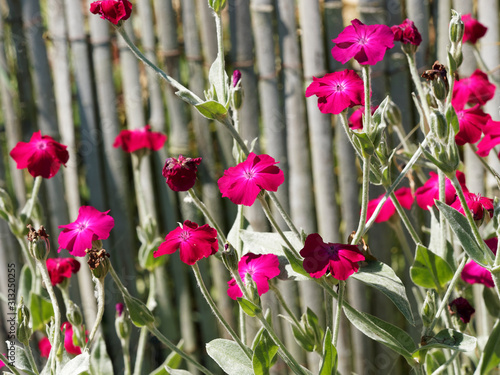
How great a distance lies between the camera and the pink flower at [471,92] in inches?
50.1

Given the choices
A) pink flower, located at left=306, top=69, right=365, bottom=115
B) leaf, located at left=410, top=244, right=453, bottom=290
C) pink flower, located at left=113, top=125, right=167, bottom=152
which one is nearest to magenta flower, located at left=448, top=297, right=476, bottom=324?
leaf, located at left=410, top=244, right=453, bottom=290

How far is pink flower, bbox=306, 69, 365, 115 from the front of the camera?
936mm

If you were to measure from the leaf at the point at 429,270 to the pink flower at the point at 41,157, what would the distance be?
2.05 feet

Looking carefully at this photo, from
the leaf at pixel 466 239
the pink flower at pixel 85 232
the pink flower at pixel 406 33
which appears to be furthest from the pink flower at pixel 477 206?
the pink flower at pixel 85 232

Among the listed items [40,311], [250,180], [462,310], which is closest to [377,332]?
[462,310]

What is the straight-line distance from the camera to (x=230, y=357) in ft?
3.30

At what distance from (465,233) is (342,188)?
0.86 meters

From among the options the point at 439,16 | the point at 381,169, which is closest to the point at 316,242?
the point at 381,169

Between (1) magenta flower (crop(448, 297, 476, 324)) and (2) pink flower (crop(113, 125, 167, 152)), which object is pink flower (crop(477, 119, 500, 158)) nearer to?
(1) magenta flower (crop(448, 297, 476, 324))

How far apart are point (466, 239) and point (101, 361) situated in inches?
28.7

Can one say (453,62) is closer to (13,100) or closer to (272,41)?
(272,41)

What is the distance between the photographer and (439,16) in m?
1.67

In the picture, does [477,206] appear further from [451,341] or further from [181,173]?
[181,173]

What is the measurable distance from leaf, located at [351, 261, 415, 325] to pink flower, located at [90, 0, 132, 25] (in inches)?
19.7
